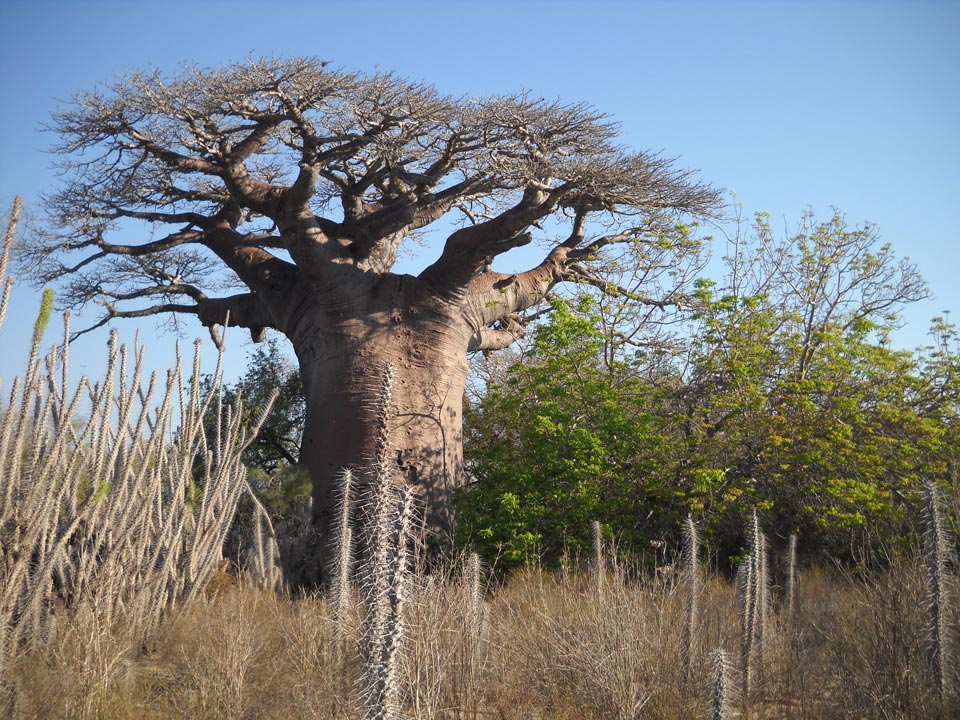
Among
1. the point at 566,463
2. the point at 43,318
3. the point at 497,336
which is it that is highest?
the point at 497,336

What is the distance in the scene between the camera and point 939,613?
13.4ft

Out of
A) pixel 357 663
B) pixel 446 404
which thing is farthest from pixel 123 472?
pixel 446 404

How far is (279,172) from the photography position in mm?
12617

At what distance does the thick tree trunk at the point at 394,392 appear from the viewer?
9.16 m

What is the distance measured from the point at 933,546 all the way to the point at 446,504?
5.82m

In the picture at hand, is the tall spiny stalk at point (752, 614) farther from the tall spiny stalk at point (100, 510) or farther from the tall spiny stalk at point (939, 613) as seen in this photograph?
the tall spiny stalk at point (100, 510)

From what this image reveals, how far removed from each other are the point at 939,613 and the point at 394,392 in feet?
19.3

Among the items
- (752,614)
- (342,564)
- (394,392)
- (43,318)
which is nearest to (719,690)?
(752,614)

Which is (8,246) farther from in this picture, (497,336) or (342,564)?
(497,336)

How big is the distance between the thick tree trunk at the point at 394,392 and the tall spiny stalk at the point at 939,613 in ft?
18.0

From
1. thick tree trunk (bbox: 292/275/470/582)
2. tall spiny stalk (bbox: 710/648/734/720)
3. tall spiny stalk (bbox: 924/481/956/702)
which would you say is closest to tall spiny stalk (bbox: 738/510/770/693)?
Result: tall spiny stalk (bbox: 924/481/956/702)

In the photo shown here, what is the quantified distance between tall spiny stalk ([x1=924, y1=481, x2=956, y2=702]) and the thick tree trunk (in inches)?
216

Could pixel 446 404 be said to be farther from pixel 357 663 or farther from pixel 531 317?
pixel 357 663

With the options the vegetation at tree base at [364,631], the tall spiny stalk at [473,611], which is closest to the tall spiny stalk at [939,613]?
the vegetation at tree base at [364,631]
